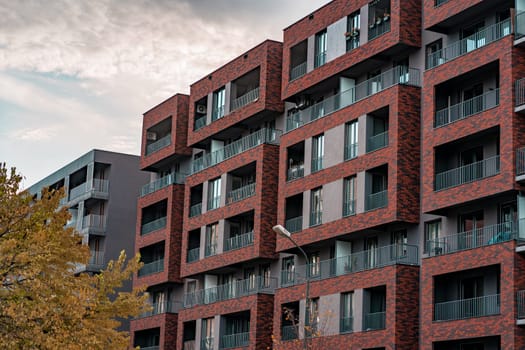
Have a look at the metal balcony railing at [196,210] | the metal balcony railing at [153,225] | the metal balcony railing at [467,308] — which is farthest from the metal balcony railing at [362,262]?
the metal balcony railing at [153,225]

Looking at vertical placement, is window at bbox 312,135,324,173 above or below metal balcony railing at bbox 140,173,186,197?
below

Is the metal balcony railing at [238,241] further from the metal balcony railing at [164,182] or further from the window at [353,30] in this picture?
the window at [353,30]

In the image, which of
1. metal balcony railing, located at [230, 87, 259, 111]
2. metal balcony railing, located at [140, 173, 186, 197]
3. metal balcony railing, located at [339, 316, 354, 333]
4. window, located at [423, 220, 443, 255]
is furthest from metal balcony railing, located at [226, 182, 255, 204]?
window, located at [423, 220, 443, 255]

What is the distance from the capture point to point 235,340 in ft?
188

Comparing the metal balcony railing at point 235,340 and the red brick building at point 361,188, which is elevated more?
the red brick building at point 361,188

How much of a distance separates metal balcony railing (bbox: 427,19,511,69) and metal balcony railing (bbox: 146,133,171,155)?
2769cm

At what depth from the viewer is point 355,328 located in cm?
4609

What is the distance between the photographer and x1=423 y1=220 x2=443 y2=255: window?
145 ft

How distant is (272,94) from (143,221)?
733 inches

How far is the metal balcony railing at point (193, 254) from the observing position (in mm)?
63222

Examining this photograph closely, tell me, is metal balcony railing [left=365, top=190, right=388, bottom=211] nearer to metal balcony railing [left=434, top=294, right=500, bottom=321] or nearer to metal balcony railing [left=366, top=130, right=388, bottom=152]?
metal balcony railing [left=366, top=130, right=388, bottom=152]

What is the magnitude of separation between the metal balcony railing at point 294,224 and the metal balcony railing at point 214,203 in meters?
8.97

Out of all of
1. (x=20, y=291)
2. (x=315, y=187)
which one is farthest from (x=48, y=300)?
(x=315, y=187)

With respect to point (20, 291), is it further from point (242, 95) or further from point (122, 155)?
point (122, 155)
